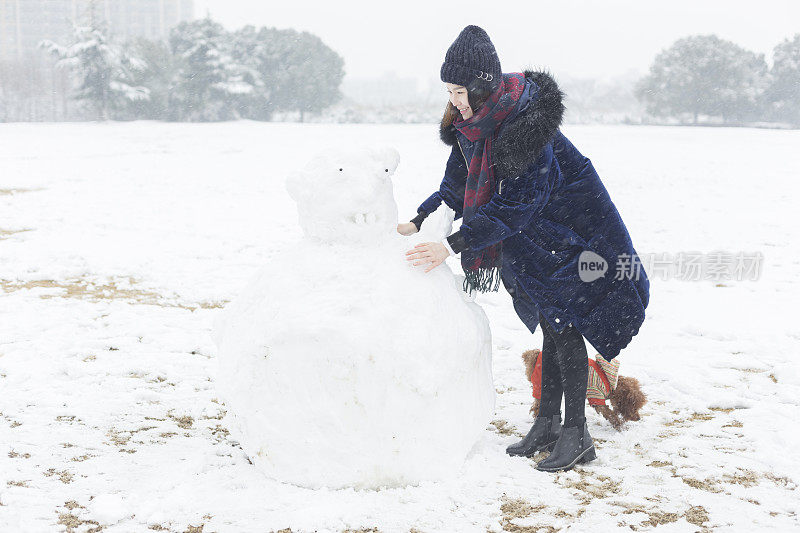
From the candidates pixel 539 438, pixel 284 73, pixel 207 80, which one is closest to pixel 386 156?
pixel 539 438

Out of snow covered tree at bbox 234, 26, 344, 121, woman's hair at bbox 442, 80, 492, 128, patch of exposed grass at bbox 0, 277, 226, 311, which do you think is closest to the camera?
woman's hair at bbox 442, 80, 492, 128

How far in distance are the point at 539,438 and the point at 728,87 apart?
3445cm

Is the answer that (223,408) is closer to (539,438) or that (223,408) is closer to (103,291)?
(539,438)

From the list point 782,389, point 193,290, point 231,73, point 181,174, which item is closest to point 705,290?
point 782,389

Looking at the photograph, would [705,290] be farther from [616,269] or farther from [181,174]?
[181,174]

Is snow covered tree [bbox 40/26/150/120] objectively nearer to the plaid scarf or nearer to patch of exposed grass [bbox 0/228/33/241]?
patch of exposed grass [bbox 0/228/33/241]

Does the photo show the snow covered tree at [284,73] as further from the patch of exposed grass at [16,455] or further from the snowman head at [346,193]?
the snowman head at [346,193]

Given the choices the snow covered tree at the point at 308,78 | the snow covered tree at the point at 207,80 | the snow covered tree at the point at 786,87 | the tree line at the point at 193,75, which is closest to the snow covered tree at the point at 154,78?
the tree line at the point at 193,75

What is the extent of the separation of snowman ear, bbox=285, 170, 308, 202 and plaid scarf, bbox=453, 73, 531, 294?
26.2 inches

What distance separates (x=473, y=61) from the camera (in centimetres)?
264

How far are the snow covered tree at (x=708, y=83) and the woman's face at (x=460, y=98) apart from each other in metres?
33.6

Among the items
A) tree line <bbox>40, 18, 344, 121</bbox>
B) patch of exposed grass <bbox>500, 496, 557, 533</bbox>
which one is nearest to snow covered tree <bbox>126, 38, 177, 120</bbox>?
tree line <bbox>40, 18, 344, 121</bbox>

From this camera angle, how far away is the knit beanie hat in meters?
2.65

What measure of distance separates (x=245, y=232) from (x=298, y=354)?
6.43 metres
